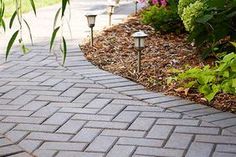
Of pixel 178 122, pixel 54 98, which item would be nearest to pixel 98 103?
pixel 54 98

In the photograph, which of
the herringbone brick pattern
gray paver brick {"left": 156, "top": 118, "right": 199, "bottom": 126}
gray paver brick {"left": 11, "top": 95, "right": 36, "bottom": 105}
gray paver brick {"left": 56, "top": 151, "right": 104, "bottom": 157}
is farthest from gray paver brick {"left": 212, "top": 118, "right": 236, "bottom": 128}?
gray paver brick {"left": 11, "top": 95, "right": 36, "bottom": 105}

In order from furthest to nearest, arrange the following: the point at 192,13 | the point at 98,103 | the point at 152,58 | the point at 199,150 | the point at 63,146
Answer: the point at 152,58 < the point at 192,13 < the point at 98,103 < the point at 63,146 < the point at 199,150

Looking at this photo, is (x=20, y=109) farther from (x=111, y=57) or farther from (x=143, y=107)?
(x=111, y=57)

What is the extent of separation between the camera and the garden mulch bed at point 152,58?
3.57 m

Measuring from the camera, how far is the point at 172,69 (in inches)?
157

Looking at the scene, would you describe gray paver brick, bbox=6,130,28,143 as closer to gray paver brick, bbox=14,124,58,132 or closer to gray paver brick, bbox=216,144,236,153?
gray paver brick, bbox=14,124,58,132

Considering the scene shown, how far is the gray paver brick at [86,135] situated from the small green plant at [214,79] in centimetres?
96

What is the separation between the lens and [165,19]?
5363 mm

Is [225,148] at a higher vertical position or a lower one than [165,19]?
lower

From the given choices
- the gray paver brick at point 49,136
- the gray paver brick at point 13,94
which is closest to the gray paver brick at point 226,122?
the gray paver brick at point 49,136

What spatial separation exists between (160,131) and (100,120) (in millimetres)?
465

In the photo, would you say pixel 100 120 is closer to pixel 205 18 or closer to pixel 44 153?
pixel 44 153

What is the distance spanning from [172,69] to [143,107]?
31.1 inches

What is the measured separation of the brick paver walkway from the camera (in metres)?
2.61
